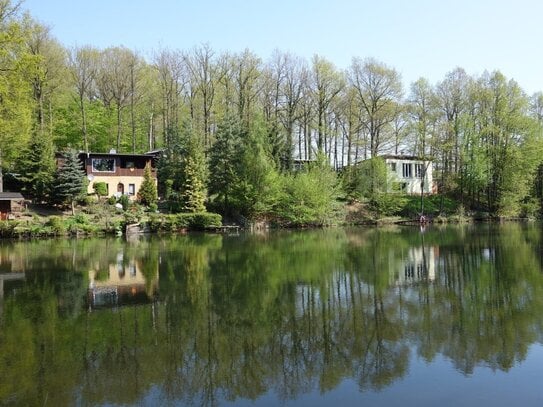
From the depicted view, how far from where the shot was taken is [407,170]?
6372 centimetres

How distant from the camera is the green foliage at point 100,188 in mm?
45719

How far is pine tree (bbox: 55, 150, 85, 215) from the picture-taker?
41094 mm

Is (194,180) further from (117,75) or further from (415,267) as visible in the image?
(415,267)

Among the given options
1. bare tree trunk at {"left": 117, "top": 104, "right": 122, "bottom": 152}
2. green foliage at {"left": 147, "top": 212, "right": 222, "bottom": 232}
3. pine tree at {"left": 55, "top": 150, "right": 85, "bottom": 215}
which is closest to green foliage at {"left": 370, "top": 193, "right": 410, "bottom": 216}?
green foliage at {"left": 147, "top": 212, "right": 222, "bottom": 232}

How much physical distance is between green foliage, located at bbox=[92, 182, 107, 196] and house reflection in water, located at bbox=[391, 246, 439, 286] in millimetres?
30465

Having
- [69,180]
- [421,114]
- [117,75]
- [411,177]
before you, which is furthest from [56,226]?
[411,177]

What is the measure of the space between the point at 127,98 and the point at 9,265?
3888 cm

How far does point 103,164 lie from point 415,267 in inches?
1410

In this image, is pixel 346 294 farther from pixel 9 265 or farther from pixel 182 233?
pixel 182 233

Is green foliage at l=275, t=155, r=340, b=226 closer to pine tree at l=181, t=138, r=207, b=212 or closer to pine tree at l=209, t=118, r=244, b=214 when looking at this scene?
pine tree at l=209, t=118, r=244, b=214

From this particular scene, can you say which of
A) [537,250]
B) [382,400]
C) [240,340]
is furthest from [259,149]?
[382,400]

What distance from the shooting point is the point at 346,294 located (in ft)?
49.2

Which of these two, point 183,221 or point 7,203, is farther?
point 183,221

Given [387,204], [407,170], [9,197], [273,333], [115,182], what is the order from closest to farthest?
[273,333] < [9,197] < [115,182] < [387,204] < [407,170]
